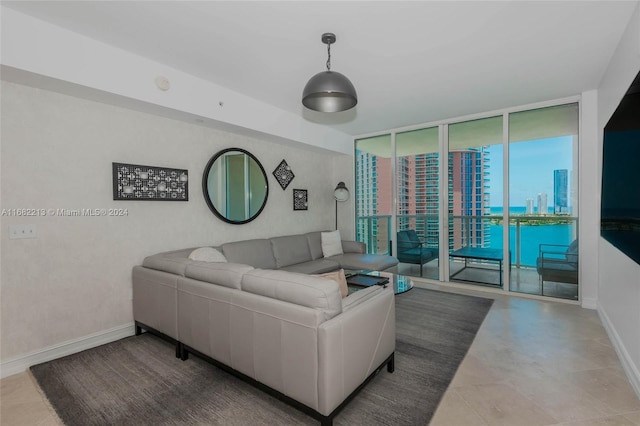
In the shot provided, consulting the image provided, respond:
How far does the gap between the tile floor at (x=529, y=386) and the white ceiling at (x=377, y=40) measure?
8.66ft

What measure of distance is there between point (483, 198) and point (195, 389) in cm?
437

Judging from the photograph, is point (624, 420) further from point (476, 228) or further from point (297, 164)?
point (297, 164)

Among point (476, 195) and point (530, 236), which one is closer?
point (530, 236)

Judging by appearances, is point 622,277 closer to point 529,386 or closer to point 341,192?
point 529,386

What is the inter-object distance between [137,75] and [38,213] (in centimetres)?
146

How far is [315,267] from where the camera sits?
4230 millimetres

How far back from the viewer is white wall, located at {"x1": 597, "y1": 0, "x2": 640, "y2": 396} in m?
2.12

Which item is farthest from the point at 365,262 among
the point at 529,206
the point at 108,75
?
the point at 108,75

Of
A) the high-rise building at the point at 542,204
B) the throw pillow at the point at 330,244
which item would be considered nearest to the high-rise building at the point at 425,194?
the high-rise building at the point at 542,204

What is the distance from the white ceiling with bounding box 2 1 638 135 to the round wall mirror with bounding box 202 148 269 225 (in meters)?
0.91

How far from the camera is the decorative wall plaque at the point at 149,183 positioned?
9.75 feet

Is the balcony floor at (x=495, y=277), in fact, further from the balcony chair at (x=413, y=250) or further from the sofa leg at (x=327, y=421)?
the sofa leg at (x=327, y=421)

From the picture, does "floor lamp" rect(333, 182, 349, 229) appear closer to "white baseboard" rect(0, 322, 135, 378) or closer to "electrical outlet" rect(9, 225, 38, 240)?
"white baseboard" rect(0, 322, 135, 378)

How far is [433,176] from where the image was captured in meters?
4.97
